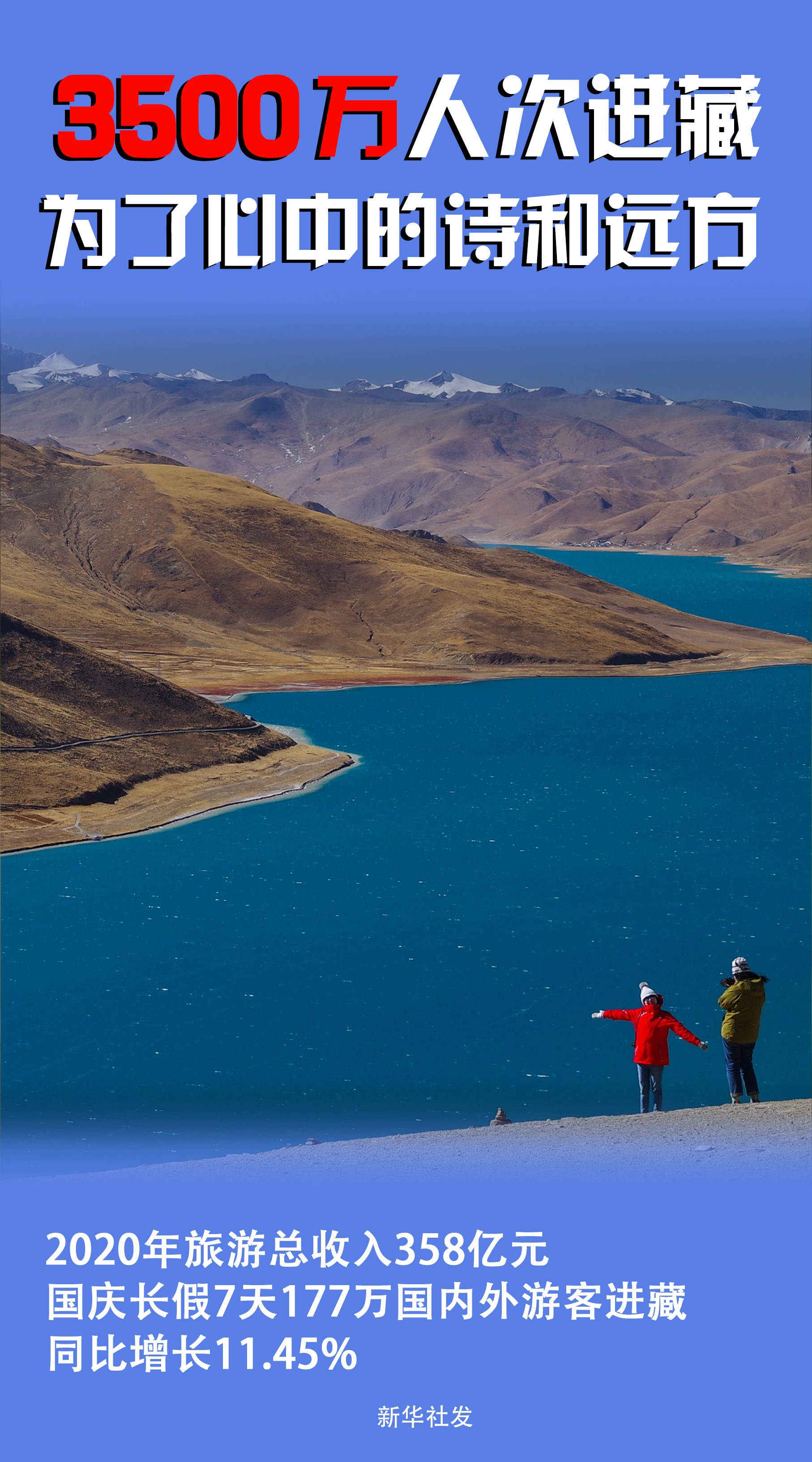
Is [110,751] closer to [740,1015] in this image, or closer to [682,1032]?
[682,1032]

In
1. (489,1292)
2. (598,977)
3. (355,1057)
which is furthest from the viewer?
(598,977)

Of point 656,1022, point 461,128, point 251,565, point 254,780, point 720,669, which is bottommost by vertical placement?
point 656,1022

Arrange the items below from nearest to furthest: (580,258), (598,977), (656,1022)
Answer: (656,1022)
(580,258)
(598,977)

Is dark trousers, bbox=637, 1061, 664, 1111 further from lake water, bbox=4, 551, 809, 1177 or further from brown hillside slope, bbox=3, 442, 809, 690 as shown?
brown hillside slope, bbox=3, 442, 809, 690

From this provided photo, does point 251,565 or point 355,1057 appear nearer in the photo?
point 355,1057

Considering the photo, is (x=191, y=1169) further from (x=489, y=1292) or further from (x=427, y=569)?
(x=427, y=569)

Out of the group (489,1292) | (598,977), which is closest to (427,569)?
(598,977)
